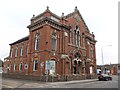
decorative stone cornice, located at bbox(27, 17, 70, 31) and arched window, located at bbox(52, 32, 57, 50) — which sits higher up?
decorative stone cornice, located at bbox(27, 17, 70, 31)

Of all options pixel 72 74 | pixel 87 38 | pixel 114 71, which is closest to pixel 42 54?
pixel 72 74

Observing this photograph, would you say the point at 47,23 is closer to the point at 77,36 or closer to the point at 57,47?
the point at 57,47

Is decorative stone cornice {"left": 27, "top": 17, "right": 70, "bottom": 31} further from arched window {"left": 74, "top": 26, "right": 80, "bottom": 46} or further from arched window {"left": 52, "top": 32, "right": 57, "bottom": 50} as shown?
arched window {"left": 74, "top": 26, "right": 80, "bottom": 46}

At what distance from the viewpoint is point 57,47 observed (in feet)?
89.7

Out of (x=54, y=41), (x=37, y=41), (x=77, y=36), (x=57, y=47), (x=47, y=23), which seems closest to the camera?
(x=47, y=23)

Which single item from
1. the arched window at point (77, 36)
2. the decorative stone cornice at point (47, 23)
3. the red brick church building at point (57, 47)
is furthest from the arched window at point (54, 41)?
the arched window at point (77, 36)

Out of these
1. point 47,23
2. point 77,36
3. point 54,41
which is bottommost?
point 54,41

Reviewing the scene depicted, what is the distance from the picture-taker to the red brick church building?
25.3m

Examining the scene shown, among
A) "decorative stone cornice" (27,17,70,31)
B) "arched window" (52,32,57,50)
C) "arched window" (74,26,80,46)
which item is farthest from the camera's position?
"arched window" (74,26,80,46)

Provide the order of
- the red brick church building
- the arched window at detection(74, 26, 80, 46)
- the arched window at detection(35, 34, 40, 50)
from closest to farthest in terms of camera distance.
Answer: the red brick church building
the arched window at detection(35, 34, 40, 50)
the arched window at detection(74, 26, 80, 46)

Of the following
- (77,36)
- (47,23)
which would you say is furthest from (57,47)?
(77,36)

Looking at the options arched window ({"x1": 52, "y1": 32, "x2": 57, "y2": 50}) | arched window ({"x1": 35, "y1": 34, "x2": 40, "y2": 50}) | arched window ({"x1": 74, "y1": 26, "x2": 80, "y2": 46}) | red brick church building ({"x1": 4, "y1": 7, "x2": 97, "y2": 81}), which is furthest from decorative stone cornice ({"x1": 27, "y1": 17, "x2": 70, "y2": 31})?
arched window ({"x1": 74, "y1": 26, "x2": 80, "y2": 46})

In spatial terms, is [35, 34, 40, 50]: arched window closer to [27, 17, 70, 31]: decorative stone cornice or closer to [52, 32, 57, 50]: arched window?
[27, 17, 70, 31]: decorative stone cornice

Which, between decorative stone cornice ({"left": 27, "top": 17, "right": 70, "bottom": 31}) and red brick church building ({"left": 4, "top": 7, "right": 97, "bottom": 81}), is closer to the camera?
red brick church building ({"left": 4, "top": 7, "right": 97, "bottom": 81})
